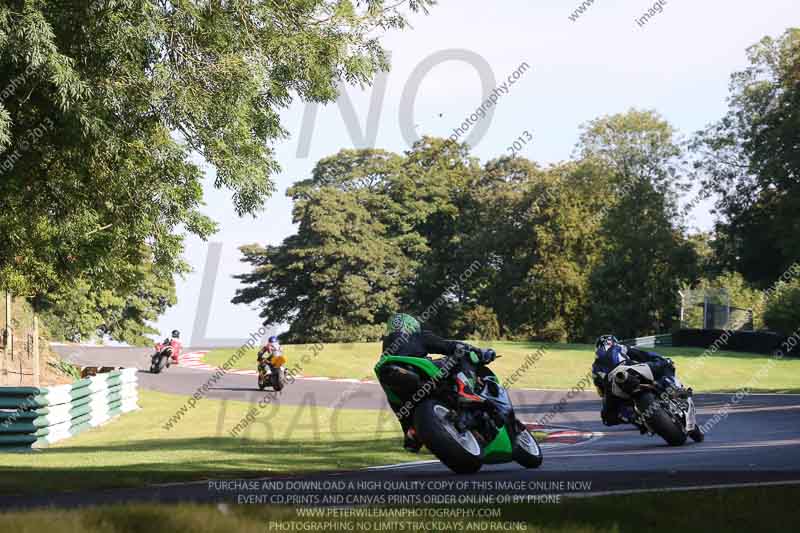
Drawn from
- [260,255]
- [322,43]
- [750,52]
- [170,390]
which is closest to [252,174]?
[322,43]

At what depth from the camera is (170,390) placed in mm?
34531

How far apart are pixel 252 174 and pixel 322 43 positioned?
8.17 feet

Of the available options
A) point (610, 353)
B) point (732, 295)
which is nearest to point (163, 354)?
point (610, 353)

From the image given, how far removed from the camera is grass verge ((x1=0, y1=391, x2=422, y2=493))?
1147cm

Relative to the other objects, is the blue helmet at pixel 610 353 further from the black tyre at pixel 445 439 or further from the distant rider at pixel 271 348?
the distant rider at pixel 271 348

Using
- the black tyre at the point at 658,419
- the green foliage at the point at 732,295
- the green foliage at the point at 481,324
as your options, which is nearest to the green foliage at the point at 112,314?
the green foliage at the point at 481,324

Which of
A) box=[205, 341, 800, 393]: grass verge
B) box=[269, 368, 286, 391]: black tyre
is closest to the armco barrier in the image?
box=[269, 368, 286, 391]: black tyre

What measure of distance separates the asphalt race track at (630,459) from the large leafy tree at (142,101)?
613cm

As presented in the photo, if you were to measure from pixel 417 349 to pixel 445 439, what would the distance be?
918mm

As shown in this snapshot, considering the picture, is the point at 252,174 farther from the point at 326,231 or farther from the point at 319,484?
the point at 326,231

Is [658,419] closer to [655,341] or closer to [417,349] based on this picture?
[417,349]

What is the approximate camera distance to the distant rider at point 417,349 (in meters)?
10.2

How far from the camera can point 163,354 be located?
4106cm

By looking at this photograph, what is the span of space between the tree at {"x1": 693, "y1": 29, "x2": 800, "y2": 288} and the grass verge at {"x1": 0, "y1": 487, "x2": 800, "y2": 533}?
46.6m
